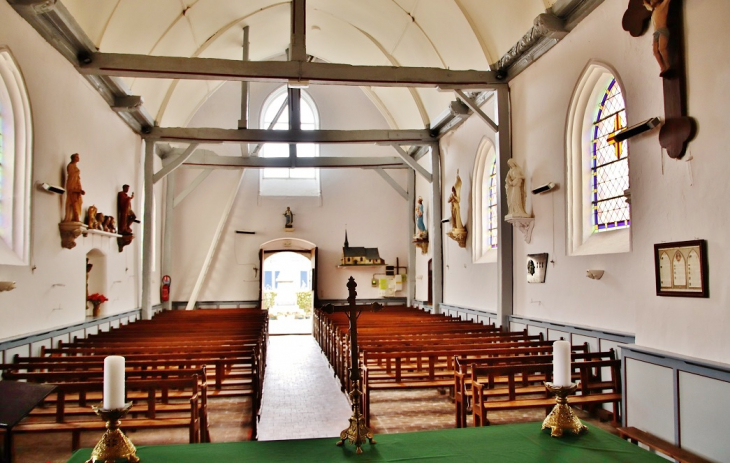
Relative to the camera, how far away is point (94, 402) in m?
6.13

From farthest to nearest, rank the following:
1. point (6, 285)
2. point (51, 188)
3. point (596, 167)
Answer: point (51, 188) < point (596, 167) < point (6, 285)

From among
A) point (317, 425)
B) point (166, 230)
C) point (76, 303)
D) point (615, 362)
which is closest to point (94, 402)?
point (317, 425)

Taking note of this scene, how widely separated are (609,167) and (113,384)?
22.2 ft

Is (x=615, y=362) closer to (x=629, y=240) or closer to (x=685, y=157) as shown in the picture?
(x=629, y=240)

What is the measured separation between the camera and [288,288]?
20312 millimetres

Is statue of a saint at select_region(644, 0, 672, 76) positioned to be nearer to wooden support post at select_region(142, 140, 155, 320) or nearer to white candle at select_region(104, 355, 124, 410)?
white candle at select_region(104, 355, 124, 410)

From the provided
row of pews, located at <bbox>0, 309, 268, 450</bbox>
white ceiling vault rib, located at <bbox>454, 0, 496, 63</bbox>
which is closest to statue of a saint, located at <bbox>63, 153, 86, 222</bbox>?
row of pews, located at <bbox>0, 309, 268, 450</bbox>

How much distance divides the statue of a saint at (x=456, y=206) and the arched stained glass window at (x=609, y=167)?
4708 mm

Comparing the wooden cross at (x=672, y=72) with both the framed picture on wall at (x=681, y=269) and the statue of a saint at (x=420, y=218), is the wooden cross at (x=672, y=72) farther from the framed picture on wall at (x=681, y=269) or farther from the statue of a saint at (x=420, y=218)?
the statue of a saint at (x=420, y=218)

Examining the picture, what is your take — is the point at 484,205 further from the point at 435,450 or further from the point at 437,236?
the point at 435,450

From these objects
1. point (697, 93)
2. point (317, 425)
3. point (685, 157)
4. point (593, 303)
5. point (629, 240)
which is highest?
point (697, 93)

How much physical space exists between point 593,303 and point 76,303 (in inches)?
311

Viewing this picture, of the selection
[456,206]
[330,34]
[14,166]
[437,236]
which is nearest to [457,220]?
[456,206]

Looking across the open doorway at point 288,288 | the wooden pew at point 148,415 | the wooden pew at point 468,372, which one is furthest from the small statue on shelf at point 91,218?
the open doorway at point 288,288
